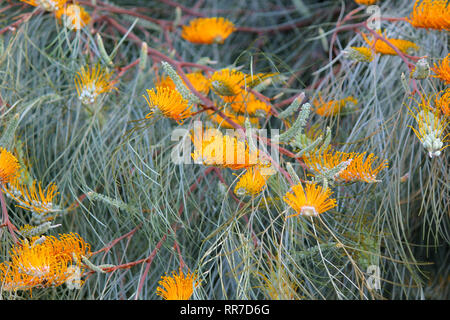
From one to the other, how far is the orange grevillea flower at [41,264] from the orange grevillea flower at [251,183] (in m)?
0.19

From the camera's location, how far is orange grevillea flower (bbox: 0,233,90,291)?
53 centimetres

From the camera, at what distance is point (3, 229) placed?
2.04ft

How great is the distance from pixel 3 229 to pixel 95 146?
0.18m

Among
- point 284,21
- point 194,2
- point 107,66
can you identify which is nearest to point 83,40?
point 107,66

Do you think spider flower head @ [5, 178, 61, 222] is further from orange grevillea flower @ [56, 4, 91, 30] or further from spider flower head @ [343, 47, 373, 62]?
spider flower head @ [343, 47, 373, 62]

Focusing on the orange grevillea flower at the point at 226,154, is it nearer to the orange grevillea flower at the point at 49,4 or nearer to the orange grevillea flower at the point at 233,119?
A: the orange grevillea flower at the point at 233,119

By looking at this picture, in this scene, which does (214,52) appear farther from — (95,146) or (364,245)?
(364,245)

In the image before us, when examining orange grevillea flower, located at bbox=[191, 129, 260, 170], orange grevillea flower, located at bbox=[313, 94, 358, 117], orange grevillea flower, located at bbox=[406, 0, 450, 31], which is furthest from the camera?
orange grevillea flower, located at bbox=[313, 94, 358, 117]

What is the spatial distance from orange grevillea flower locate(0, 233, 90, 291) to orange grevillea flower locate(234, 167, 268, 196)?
0.64 feet

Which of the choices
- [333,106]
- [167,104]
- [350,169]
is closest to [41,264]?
[167,104]

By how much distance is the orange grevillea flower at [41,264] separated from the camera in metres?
0.53

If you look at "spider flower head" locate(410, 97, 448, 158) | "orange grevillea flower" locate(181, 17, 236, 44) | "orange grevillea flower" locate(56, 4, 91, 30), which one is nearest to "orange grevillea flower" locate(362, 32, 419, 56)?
"spider flower head" locate(410, 97, 448, 158)

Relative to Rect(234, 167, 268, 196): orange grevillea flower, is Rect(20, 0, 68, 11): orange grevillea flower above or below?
above

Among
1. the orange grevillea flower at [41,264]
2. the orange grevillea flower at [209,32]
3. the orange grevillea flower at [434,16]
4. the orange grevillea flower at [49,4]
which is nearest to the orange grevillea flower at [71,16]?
the orange grevillea flower at [49,4]
